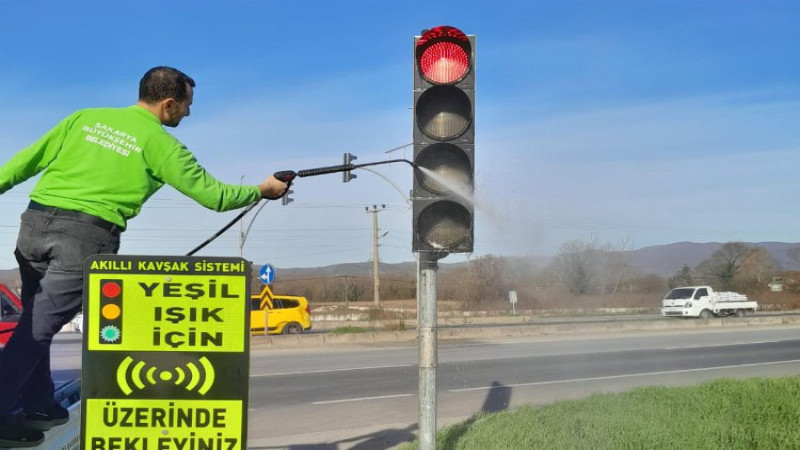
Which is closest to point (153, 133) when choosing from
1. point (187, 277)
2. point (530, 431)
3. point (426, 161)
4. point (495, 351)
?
point (187, 277)

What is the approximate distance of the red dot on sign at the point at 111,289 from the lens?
8.39 ft

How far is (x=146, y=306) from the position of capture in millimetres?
2580

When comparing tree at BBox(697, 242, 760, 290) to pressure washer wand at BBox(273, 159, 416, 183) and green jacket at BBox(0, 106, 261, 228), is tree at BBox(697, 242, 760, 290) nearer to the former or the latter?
pressure washer wand at BBox(273, 159, 416, 183)

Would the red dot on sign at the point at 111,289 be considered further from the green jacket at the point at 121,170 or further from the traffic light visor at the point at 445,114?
the traffic light visor at the point at 445,114

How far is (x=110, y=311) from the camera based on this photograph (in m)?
2.57

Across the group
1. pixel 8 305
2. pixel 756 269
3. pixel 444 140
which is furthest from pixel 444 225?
pixel 756 269

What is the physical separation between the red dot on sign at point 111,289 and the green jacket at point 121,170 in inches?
25.6

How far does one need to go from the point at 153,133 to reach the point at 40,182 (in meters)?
0.53

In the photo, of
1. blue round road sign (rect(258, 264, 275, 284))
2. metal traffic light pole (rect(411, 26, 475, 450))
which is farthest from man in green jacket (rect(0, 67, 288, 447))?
blue round road sign (rect(258, 264, 275, 284))

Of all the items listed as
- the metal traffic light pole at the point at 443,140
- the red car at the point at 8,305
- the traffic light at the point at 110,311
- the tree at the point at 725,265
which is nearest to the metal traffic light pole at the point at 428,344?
the metal traffic light pole at the point at 443,140

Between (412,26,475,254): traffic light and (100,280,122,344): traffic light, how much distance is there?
2.88m

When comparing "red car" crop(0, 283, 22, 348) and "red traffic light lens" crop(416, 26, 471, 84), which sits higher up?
"red traffic light lens" crop(416, 26, 471, 84)

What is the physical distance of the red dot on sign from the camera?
2557 millimetres

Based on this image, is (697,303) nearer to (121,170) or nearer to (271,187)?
(271,187)
